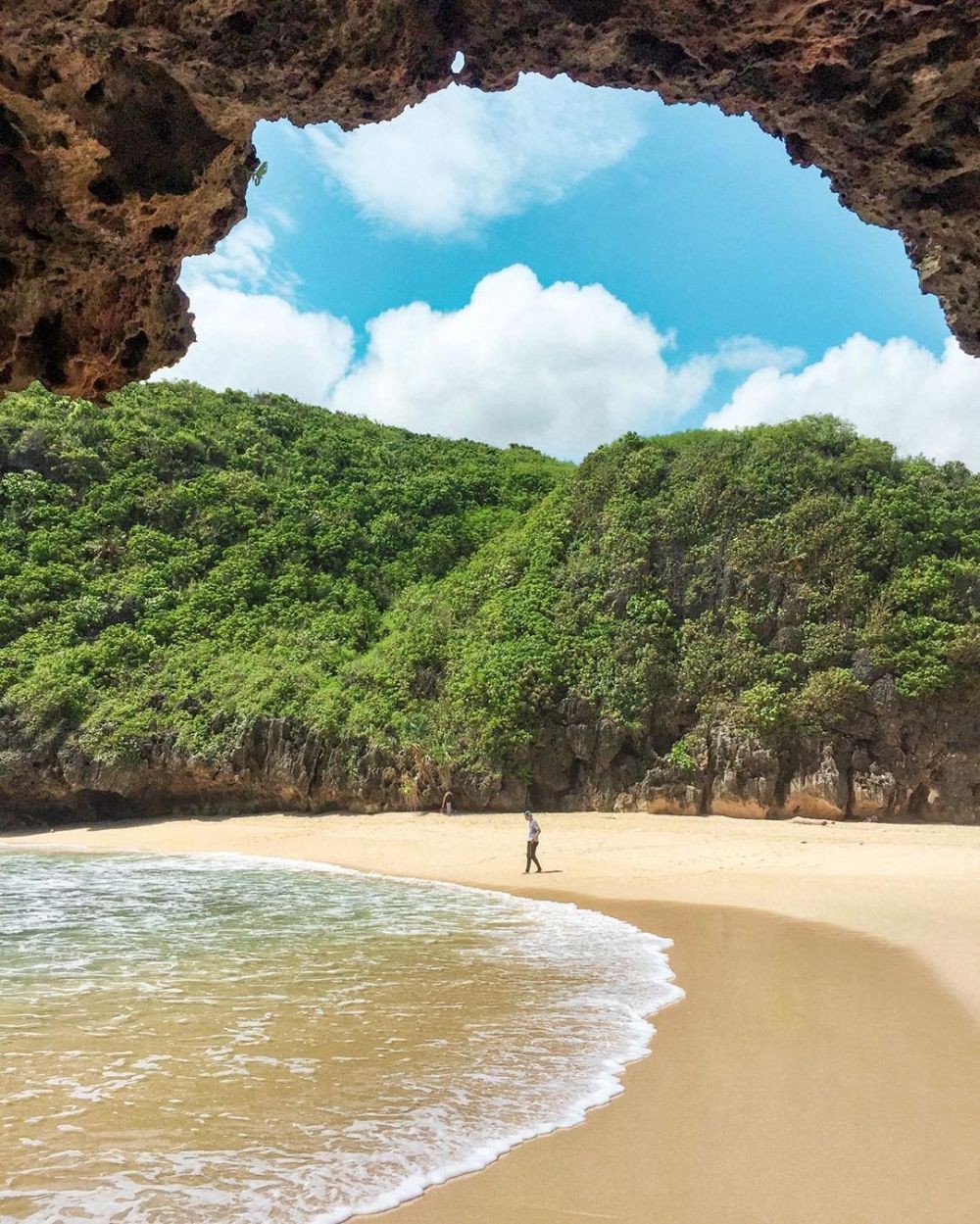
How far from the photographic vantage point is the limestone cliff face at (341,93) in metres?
4.34

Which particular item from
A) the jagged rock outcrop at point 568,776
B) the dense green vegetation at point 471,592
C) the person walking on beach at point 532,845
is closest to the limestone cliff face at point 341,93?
the person walking on beach at point 532,845

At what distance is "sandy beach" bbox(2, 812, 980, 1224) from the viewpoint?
4.16m

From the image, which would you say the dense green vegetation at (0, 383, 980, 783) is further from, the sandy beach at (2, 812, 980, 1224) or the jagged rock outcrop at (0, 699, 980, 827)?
the sandy beach at (2, 812, 980, 1224)

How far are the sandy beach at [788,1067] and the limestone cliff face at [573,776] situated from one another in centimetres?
639

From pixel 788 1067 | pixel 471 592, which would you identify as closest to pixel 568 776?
pixel 471 592

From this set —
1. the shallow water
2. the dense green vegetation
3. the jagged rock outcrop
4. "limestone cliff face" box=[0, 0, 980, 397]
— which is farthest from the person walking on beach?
"limestone cliff face" box=[0, 0, 980, 397]

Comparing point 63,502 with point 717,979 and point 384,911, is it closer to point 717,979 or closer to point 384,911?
point 384,911

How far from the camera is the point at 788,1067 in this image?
5867mm

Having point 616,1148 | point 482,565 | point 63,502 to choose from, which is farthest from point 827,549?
point 63,502

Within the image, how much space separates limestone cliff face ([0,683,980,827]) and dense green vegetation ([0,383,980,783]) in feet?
1.82

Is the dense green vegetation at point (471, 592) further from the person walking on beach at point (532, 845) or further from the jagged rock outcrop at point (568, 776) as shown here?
the person walking on beach at point (532, 845)

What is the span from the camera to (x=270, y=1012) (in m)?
7.43

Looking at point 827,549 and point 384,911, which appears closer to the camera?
point 384,911

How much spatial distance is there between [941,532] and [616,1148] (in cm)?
2452
